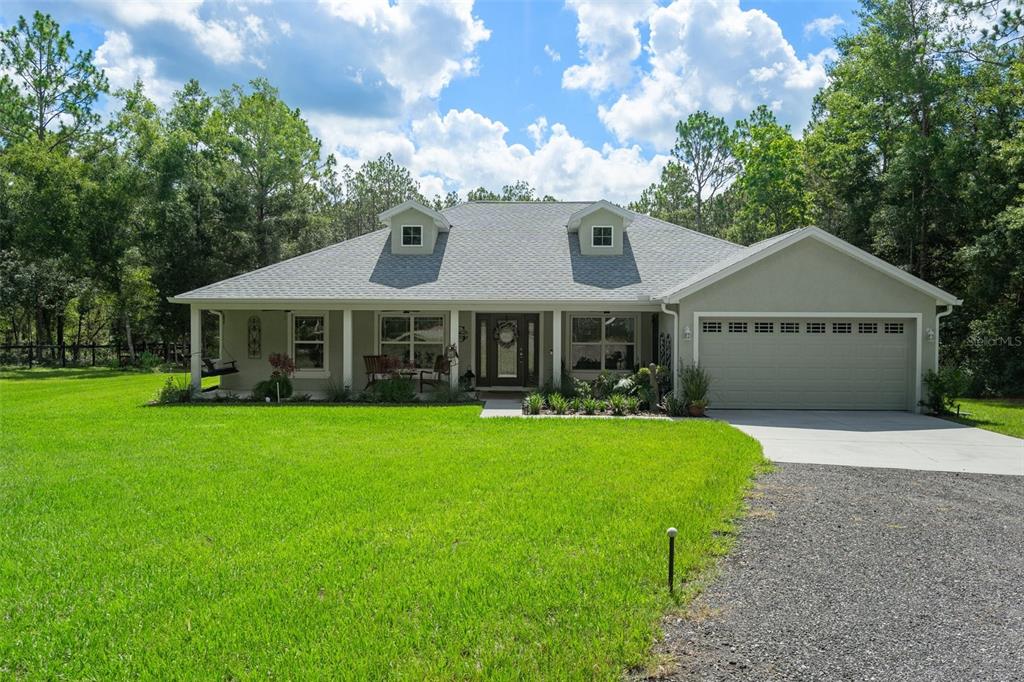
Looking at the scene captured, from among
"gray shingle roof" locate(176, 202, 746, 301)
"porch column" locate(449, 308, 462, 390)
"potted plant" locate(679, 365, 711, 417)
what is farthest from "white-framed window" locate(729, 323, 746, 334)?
"porch column" locate(449, 308, 462, 390)

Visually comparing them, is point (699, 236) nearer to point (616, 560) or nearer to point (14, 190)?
point (616, 560)

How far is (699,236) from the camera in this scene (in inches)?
720

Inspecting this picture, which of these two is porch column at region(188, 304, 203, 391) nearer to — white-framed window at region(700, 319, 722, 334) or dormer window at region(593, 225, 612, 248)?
dormer window at region(593, 225, 612, 248)

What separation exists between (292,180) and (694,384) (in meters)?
25.9

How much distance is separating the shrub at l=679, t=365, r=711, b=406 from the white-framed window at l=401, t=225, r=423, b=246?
8.16 m

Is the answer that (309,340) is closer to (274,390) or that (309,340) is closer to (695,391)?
(274,390)

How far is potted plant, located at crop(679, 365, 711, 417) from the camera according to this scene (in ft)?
41.2

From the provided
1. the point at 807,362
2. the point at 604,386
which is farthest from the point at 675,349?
the point at 807,362

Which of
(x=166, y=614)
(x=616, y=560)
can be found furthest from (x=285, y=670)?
(x=616, y=560)

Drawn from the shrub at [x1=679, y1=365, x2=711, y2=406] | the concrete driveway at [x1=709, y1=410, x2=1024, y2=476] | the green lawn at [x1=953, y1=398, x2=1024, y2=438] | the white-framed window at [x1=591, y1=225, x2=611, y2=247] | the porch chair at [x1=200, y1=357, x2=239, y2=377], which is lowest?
the green lawn at [x1=953, y1=398, x2=1024, y2=438]

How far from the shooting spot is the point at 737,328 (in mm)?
13469

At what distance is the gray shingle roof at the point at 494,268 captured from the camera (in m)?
14.5

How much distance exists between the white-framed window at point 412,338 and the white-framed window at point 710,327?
256 inches

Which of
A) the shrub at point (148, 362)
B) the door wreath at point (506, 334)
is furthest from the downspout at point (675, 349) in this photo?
the shrub at point (148, 362)
